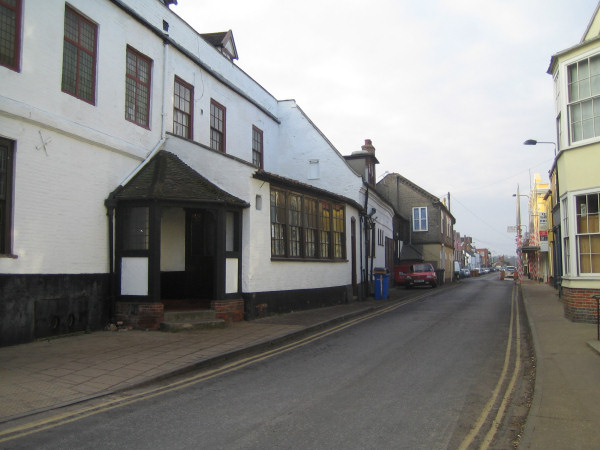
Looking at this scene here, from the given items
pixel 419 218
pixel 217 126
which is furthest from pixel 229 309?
pixel 419 218

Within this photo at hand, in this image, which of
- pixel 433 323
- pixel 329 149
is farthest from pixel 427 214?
pixel 433 323

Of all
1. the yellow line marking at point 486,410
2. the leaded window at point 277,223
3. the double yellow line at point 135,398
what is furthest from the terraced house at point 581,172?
the leaded window at point 277,223

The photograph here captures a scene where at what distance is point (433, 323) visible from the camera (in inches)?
538

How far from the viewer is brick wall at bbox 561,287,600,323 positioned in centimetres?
1213

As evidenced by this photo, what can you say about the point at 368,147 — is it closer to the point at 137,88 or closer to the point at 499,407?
the point at 137,88

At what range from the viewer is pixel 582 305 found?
12.3m

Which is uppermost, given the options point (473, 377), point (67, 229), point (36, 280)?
point (67, 229)

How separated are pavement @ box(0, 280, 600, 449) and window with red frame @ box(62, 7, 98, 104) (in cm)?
551

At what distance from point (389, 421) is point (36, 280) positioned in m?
7.71

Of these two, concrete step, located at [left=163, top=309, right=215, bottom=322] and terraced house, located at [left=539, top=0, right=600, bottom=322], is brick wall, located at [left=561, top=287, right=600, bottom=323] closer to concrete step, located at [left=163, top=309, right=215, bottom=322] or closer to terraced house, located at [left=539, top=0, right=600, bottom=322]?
terraced house, located at [left=539, top=0, right=600, bottom=322]

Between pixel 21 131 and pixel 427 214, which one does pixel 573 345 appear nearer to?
pixel 21 131

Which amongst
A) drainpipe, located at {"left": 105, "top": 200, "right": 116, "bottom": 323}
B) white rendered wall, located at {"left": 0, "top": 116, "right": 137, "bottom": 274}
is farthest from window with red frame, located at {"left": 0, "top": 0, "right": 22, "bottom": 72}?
drainpipe, located at {"left": 105, "top": 200, "right": 116, "bottom": 323}

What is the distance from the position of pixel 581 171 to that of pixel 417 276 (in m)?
20.8

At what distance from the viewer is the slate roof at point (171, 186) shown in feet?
39.2
